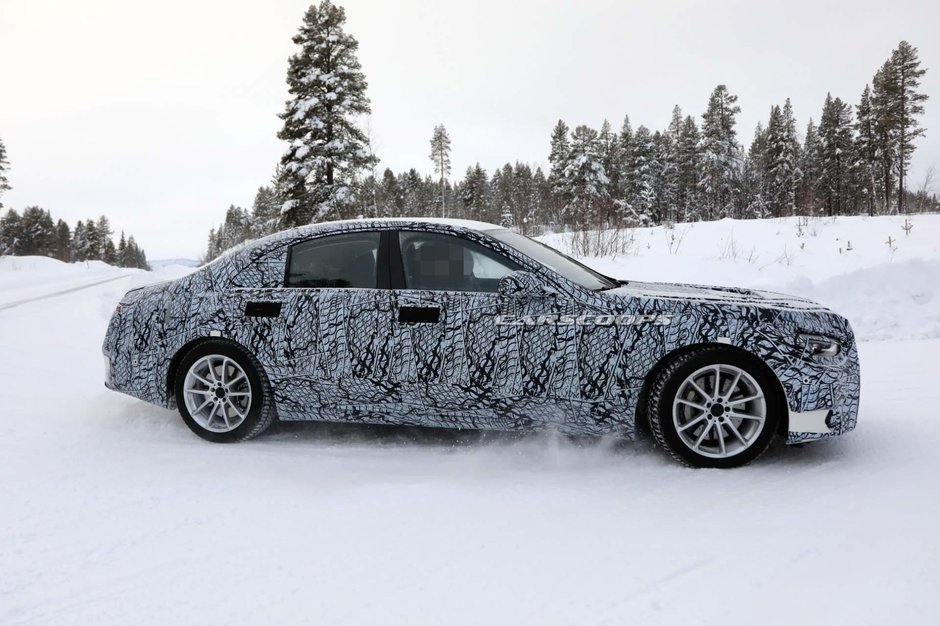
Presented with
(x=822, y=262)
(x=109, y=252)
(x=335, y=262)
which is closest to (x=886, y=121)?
(x=822, y=262)

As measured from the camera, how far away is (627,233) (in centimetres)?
1367

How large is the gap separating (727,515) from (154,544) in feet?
8.68

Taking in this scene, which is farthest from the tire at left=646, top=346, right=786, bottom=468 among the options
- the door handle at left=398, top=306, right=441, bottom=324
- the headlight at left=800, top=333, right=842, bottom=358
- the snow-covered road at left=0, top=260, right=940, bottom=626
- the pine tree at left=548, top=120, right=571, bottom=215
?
the pine tree at left=548, top=120, right=571, bottom=215

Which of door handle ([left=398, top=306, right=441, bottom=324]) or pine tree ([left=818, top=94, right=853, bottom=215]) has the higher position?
pine tree ([left=818, top=94, right=853, bottom=215])

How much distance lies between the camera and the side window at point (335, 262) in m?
4.16

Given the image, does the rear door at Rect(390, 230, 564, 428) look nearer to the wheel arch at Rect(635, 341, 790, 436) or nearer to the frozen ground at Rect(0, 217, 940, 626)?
the frozen ground at Rect(0, 217, 940, 626)

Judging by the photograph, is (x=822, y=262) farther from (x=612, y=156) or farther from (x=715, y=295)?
(x=612, y=156)

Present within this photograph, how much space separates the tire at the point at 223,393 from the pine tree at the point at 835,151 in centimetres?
7015

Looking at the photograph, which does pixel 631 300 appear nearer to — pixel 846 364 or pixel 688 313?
pixel 688 313

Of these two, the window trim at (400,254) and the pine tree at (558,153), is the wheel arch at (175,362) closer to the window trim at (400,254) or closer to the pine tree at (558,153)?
the window trim at (400,254)

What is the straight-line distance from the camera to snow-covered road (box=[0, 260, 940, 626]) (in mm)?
2260

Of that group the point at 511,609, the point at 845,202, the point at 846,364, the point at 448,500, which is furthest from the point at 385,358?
the point at 845,202

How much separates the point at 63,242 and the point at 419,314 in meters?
133

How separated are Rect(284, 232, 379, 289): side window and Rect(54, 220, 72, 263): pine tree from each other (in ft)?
403
